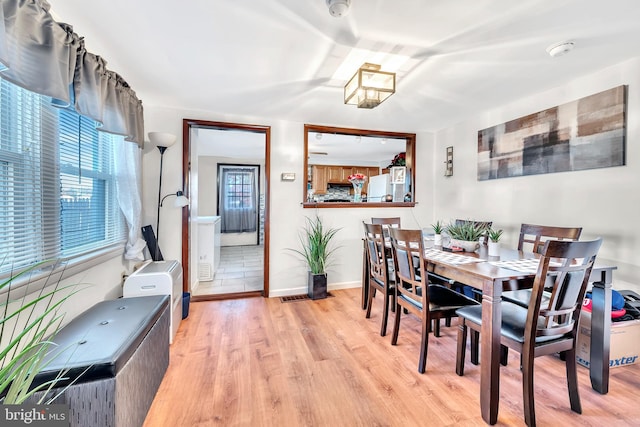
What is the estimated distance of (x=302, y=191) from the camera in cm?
356

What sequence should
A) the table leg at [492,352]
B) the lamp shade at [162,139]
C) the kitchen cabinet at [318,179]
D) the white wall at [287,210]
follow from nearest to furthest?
the table leg at [492,352] → the lamp shade at [162,139] → the white wall at [287,210] → the kitchen cabinet at [318,179]

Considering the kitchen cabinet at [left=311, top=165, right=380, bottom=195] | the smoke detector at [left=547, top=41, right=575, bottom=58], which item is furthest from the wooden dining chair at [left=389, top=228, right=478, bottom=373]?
the kitchen cabinet at [left=311, top=165, right=380, bottom=195]

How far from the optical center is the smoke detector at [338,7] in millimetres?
1406

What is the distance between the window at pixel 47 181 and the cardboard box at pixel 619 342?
331cm

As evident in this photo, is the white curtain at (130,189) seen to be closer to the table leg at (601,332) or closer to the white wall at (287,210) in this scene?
the white wall at (287,210)

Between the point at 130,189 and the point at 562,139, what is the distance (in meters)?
3.81

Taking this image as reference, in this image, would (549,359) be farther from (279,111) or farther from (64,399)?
(279,111)

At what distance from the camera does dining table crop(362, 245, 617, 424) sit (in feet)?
4.76

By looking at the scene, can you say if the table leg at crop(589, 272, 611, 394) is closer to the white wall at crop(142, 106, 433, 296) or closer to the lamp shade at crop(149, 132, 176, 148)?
the white wall at crop(142, 106, 433, 296)

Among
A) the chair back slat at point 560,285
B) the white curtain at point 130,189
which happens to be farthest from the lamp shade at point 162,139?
the chair back slat at point 560,285

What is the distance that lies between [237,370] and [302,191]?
2150 millimetres

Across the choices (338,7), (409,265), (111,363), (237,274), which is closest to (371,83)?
(338,7)

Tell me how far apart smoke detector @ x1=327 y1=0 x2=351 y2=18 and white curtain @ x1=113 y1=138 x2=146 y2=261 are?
2042mm

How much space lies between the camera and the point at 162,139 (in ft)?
9.17
